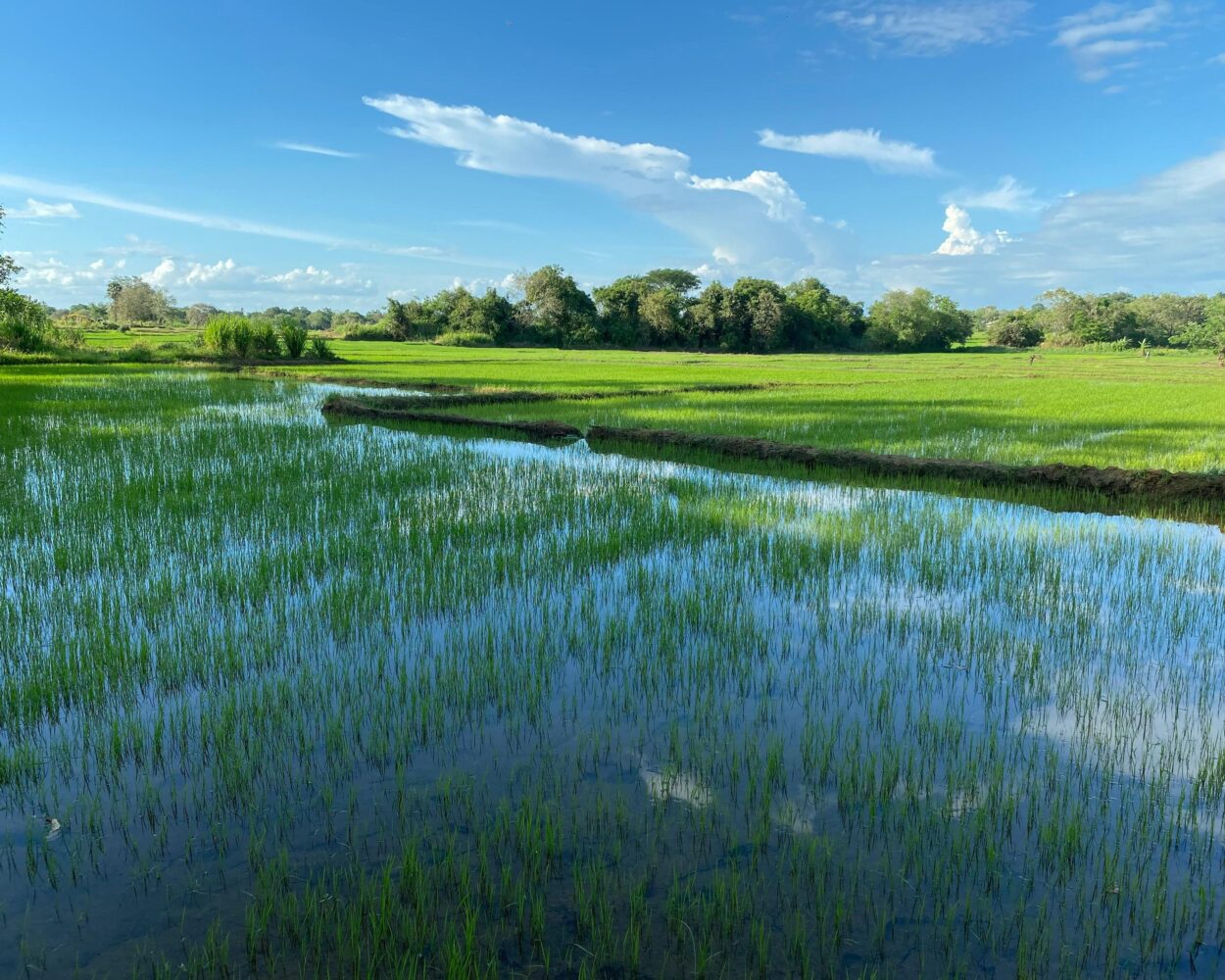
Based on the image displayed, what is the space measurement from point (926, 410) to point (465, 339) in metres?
42.6

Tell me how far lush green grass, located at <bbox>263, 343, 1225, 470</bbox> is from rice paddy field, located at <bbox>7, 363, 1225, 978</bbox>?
4330 mm

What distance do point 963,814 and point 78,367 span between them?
31908 millimetres

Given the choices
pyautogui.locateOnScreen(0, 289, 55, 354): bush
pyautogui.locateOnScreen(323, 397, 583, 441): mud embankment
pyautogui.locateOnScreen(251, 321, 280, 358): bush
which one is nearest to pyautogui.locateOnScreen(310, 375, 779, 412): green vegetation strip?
pyautogui.locateOnScreen(323, 397, 583, 441): mud embankment

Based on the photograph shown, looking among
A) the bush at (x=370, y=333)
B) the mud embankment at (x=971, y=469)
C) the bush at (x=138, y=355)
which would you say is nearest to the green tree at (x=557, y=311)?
the bush at (x=370, y=333)

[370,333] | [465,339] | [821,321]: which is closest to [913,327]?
[821,321]

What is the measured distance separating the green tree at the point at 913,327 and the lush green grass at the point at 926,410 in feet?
119

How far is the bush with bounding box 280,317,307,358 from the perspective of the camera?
31.8 m

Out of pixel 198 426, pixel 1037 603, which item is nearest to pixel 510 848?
pixel 1037 603

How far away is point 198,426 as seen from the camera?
1292cm

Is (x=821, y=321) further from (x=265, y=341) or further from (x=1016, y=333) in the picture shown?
(x=265, y=341)

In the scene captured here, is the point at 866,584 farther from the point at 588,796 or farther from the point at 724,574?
the point at 588,796

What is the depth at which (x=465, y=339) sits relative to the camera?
5438 cm

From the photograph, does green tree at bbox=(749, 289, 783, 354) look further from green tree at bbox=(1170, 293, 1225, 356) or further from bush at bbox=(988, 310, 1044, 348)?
green tree at bbox=(1170, 293, 1225, 356)

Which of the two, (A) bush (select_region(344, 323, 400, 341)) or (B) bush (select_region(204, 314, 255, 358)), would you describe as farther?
(A) bush (select_region(344, 323, 400, 341))
